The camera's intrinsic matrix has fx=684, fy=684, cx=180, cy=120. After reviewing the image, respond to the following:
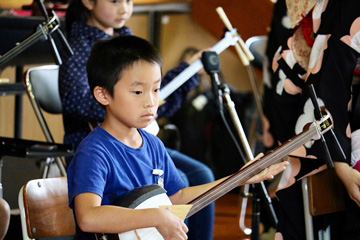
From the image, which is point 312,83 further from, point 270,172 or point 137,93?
point 137,93

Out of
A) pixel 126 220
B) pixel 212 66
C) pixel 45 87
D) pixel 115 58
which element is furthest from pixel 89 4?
pixel 126 220

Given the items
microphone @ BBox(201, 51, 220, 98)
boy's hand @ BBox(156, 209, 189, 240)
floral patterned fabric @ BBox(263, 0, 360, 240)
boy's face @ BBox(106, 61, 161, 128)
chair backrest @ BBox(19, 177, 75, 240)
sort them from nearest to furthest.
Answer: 1. boy's hand @ BBox(156, 209, 189, 240)
2. boy's face @ BBox(106, 61, 161, 128)
3. chair backrest @ BBox(19, 177, 75, 240)
4. floral patterned fabric @ BBox(263, 0, 360, 240)
5. microphone @ BBox(201, 51, 220, 98)

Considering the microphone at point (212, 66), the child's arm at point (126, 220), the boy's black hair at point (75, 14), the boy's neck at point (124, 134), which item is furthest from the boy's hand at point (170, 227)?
the boy's black hair at point (75, 14)

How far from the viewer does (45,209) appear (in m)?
1.64

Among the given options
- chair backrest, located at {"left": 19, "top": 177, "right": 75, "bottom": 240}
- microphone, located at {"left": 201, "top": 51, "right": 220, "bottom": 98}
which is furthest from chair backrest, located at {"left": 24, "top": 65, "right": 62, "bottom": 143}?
chair backrest, located at {"left": 19, "top": 177, "right": 75, "bottom": 240}

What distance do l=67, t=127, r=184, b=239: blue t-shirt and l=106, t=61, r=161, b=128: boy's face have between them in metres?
0.07

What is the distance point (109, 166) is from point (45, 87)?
1008 mm

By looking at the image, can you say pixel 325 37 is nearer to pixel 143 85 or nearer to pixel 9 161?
pixel 143 85

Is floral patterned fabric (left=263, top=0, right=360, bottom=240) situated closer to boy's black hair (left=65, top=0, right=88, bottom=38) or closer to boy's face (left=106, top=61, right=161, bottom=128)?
boy's face (left=106, top=61, right=161, bottom=128)

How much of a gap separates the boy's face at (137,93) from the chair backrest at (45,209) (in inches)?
11.7

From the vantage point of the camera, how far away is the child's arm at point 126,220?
4.36 feet

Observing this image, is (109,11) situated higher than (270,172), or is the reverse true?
(109,11)

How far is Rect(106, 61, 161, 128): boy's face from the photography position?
1486 mm

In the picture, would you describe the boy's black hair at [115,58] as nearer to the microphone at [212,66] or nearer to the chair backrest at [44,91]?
the microphone at [212,66]
